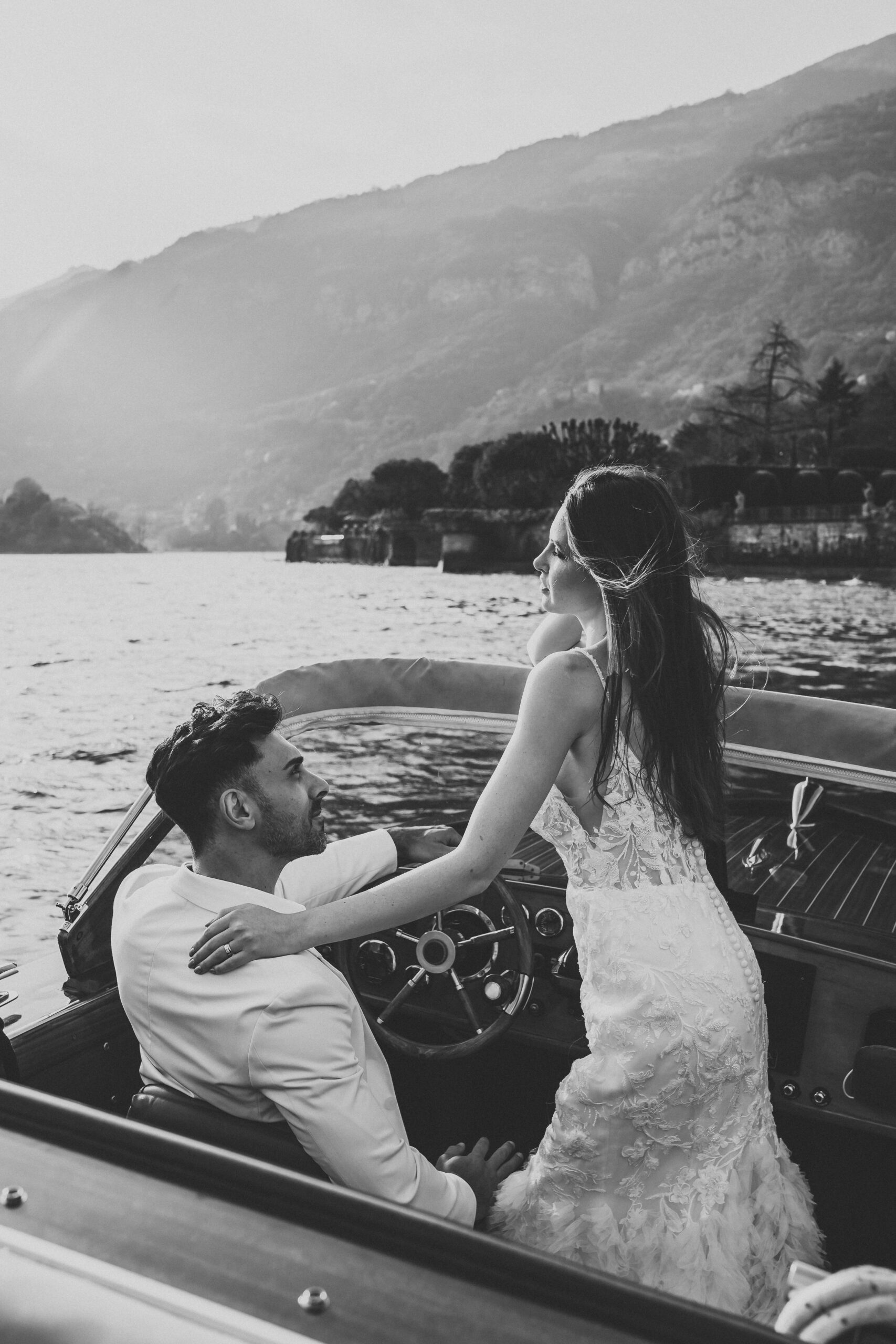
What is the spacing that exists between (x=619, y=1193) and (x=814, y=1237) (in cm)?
37

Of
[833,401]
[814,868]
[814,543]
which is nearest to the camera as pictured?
[814,868]

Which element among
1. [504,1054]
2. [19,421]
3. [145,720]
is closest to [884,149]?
[19,421]

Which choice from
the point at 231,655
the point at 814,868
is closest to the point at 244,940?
the point at 814,868

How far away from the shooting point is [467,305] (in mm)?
84688

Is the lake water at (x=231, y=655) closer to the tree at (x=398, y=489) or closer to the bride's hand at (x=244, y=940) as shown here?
the bride's hand at (x=244, y=940)

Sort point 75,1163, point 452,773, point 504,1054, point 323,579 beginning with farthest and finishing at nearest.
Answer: point 323,579, point 452,773, point 504,1054, point 75,1163

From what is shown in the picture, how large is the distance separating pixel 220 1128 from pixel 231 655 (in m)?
37.7

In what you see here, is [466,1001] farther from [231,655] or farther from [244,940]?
[231,655]

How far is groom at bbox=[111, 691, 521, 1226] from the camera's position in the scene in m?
1.36

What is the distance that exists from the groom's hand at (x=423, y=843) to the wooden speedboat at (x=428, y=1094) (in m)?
0.39

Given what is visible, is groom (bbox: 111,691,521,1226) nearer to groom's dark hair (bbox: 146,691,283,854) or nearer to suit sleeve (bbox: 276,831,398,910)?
groom's dark hair (bbox: 146,691,283,854)

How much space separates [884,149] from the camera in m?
71.6

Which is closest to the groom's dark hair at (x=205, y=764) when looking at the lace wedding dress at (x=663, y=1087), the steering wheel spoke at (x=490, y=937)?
the lace wedding dress at (x=663, y=1087)

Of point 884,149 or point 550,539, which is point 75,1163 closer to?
point 550,539
